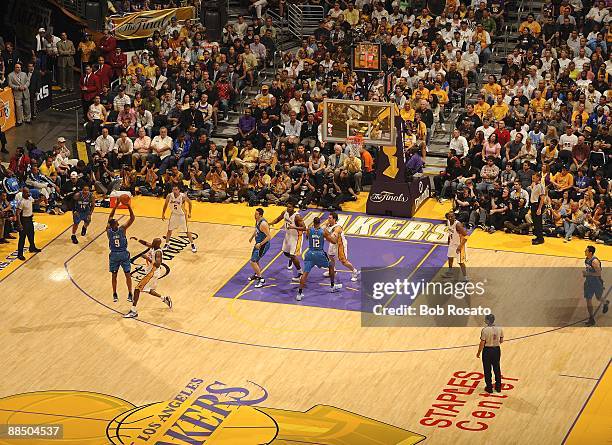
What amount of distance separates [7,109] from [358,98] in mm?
10322

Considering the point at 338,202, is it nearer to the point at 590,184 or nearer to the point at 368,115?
the point at 368,115

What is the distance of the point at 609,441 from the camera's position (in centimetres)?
2228

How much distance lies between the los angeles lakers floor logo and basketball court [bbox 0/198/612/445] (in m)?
0.03

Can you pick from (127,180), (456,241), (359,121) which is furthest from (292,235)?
(127,180)

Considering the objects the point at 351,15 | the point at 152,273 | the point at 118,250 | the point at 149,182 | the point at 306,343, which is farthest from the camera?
the point at 351,15

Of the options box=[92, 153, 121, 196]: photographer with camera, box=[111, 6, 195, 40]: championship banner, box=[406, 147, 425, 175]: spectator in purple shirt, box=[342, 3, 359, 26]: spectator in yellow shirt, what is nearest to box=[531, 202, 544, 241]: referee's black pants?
box=[406, 147, 425, 175]: spectator in purple shirt

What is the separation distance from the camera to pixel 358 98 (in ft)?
118

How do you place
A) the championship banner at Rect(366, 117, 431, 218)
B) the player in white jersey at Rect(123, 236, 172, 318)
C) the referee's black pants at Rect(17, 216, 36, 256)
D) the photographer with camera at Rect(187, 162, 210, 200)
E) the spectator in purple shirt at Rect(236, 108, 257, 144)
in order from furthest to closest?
the spectator in purple shirt at Rect(236, 108, 257, 144), the photographer with camera at Rect(187, 162, 210, 200), the championship banner at Rect(366, 117, 431, 218), the referee's black pants at Rect(17, 216, 36, 256), the player in white jersey at Rect(123, 236, 172, 318)

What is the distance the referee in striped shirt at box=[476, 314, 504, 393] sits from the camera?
23500 millimetres

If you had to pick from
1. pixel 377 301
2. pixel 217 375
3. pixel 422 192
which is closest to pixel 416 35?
pixel 422 192

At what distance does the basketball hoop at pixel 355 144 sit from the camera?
1266 inches

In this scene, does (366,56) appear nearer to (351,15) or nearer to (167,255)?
(167,255)

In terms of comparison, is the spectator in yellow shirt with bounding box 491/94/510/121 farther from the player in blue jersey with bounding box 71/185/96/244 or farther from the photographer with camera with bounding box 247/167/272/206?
the player in blue jersey with bounding box 71/185/96/244

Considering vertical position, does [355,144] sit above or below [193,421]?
above
